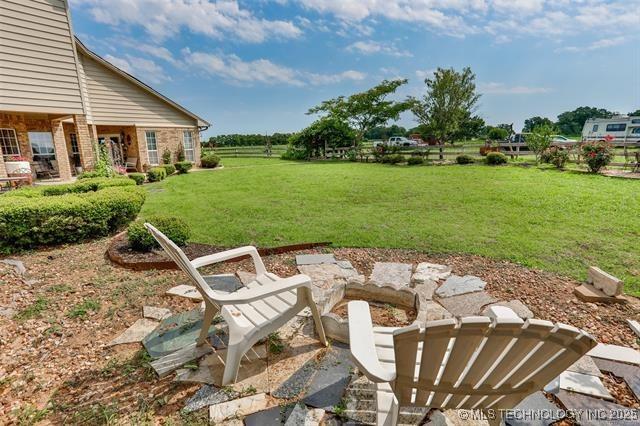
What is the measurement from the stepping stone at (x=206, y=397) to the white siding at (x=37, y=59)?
11.8 m

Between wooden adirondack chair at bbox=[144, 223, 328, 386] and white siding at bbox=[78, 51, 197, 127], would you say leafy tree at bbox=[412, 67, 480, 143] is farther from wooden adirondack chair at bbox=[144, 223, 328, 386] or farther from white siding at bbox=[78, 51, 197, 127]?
wooden adirondack chair at bbox=[144, 223, 328, 386]

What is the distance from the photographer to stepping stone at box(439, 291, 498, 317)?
9.48 ft

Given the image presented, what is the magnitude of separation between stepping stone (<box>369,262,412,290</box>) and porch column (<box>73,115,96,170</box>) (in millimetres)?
11946

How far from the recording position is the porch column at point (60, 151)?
11039mm

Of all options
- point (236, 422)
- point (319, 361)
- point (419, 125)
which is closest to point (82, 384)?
point (236, 422)

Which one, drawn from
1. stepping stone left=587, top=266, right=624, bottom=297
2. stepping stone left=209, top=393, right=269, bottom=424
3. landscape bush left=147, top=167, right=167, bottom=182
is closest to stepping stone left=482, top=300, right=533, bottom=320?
stepping stone left=587, top=266, right=624, bottom=297

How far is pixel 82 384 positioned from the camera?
2.12 meters

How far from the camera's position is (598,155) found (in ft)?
35.9

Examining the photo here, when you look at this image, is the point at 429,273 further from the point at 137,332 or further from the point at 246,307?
the point at 137,332

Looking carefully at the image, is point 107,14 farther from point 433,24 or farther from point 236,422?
point 236,422

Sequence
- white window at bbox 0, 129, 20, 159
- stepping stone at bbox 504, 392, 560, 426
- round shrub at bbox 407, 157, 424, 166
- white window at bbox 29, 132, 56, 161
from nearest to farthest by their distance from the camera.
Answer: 1. stepping stone at bbox 504, 392, 560, 426
2. white window at bbox 0, 129, 20, 159
3. white window at bbox 29, 132, 56, 161
4. round shrub at bbox 407, 157, 424, 166

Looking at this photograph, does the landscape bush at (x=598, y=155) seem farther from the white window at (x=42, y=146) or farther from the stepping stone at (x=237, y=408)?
the white window at (x=42, y=146)

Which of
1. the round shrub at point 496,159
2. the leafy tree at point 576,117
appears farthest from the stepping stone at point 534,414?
the leafy tree at point 576,117

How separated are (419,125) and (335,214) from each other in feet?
87.7
